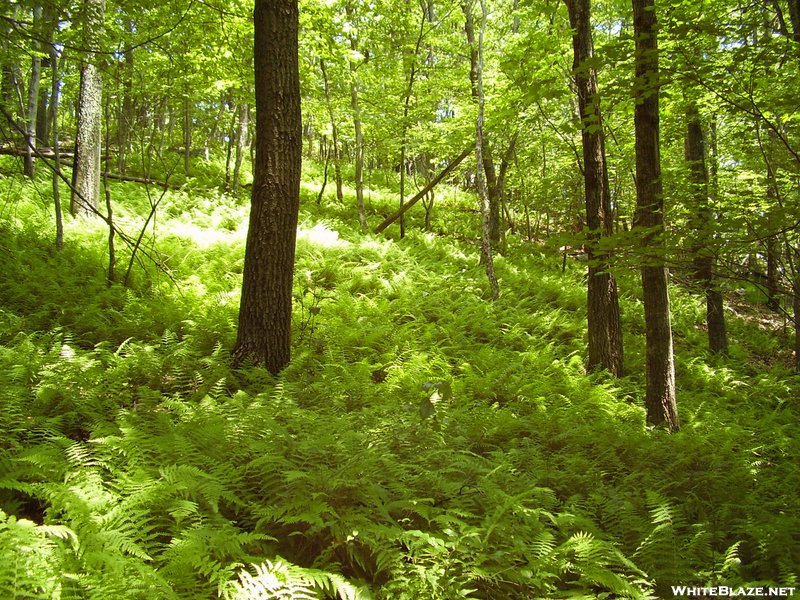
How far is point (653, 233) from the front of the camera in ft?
15.9

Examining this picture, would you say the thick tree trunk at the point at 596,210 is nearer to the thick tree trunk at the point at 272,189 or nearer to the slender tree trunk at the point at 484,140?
the thick tree trunk at the point at 272,189

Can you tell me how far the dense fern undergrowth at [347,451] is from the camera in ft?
7.25

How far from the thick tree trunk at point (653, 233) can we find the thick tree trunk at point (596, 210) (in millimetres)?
930

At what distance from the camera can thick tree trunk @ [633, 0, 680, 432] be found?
184 inches

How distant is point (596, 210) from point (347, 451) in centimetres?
505

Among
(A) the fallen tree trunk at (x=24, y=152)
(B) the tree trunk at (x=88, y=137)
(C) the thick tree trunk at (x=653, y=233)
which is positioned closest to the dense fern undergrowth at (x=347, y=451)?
(C) the thick tree trunk at (x=653, y=233)

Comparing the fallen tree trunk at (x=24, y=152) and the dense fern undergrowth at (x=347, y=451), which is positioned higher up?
the fallen tree trunk at (x=24, y=152)

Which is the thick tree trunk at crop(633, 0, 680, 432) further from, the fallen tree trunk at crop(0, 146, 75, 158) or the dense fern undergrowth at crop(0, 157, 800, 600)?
the fallen tree trunk at crop(0, 146, 75, 158)

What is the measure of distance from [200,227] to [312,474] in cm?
855

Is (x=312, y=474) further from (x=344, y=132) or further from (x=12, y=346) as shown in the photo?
(x=344, y=132)

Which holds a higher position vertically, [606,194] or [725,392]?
[606,194]

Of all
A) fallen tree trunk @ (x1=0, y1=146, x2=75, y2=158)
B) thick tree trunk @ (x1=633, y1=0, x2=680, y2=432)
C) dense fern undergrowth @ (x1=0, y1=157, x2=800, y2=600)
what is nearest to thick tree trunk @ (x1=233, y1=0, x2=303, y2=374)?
dense fern undergrowth @ (x1=0, y1=157, x2=800, y2=600)

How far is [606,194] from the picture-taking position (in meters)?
6.42

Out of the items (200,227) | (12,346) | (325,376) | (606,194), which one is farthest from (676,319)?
(12,346)
